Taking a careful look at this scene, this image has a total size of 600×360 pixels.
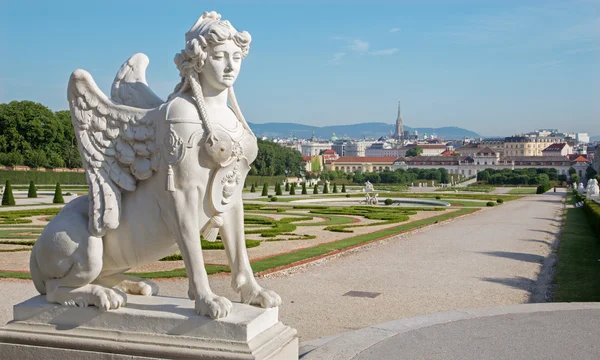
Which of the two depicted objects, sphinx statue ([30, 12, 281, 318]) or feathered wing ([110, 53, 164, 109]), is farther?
feathered wing ([110, 53, 164, 109])

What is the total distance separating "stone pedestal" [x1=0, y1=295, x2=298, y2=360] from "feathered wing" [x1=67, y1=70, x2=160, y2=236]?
2.11 feet

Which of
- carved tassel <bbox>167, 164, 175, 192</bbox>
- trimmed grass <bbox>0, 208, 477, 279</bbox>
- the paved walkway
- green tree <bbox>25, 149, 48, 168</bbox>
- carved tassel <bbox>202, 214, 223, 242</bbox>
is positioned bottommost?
trimmed grass <bbox>0, 208, 477, 279</bbox>

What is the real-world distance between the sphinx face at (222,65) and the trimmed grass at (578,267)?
251 inches

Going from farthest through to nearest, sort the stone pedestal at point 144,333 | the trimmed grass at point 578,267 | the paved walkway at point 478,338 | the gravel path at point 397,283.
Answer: the trimmed grass at point 578,267, the gravel path at point 397,283, the paved walkway at point 478,338, the stone pedestal at point 144,333

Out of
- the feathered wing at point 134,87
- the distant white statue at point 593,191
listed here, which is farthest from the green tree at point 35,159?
the feathered wing at point 134,87

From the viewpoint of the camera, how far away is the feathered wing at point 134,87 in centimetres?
449

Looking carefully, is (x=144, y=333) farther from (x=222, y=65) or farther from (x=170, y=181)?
(x=222, y=65)

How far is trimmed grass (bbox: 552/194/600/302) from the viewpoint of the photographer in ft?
29.0

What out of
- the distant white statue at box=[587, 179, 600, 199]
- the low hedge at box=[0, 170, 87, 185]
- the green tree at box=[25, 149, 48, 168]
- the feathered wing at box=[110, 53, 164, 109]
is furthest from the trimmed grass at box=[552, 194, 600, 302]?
the green tree at box=[25, 149, 48, 168]

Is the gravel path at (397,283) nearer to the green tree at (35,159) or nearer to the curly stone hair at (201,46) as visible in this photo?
the curly stone hair at (201,46)

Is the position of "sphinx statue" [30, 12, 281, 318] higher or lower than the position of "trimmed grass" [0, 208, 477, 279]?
higher

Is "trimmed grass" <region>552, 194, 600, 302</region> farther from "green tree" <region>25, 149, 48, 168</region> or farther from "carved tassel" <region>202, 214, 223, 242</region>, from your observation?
"green tree" <region>25, 149, 48, 168</region>

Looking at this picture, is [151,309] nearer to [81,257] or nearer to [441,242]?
[81,257]

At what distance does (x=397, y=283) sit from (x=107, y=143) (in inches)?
249
